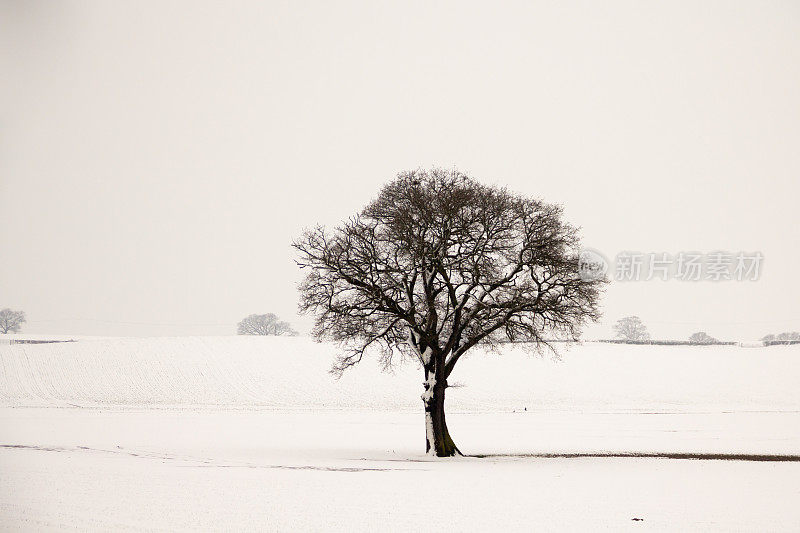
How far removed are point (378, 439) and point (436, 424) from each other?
9.86 metres

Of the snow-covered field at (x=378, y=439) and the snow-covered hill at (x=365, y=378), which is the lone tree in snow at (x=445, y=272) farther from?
the snow-covered hill at (x=365, y=378)

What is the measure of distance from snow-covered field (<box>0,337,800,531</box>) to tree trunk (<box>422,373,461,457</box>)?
109 cm

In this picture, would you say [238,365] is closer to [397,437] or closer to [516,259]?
[397,437]

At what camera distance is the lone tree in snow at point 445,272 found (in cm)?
3550

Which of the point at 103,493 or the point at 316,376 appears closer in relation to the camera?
the point at 103,493

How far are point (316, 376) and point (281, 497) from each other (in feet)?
205

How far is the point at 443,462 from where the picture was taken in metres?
34.3

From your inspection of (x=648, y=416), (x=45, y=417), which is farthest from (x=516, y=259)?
(x=45, y=417)

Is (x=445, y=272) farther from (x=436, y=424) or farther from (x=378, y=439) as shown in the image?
(x=378, y=439)

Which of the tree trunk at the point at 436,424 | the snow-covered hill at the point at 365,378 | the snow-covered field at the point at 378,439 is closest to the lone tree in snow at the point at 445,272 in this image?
the tree trunk at the point at 436,424

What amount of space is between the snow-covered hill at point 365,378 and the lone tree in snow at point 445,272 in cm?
3569

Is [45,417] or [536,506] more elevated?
[536,506]

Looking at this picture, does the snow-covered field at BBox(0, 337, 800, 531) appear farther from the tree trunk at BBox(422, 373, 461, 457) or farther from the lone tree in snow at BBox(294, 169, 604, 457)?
the lone tree in snow at BBox(294, 169, 604, 457)

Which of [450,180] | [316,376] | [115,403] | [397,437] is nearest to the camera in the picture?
[450,180]
